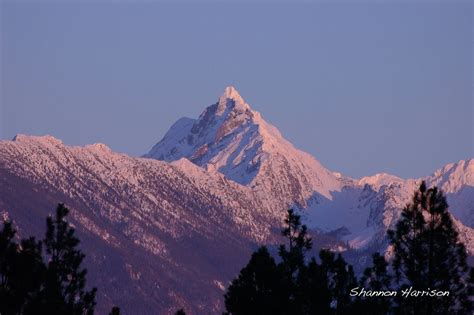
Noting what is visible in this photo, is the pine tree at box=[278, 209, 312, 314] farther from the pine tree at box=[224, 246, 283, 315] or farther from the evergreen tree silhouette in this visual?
the evergreen tree silhouette

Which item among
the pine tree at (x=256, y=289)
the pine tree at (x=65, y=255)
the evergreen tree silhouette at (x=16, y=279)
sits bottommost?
the evergreen tree silhouette at (x=16, y=279)

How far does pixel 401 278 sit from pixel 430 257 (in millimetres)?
Answer: 1945

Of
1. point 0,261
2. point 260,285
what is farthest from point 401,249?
point 0,261

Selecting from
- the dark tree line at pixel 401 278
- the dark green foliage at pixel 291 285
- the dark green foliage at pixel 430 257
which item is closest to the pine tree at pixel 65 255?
the dark green foliage at pixel 291 285

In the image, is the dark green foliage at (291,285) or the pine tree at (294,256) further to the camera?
the pine tree at (294,256)

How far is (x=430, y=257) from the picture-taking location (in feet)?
283

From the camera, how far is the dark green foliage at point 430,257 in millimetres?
85500

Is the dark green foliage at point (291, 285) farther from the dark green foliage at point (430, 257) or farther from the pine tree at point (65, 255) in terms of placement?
the pine tree at point (65, 255)

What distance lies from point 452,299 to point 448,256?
89.1 inches

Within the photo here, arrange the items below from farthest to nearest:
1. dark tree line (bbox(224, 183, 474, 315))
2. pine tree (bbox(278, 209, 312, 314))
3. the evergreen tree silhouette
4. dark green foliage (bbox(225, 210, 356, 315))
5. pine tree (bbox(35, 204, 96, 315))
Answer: pine tree (bbox(35, 204, 96, 315)) < pine tree (bbox(278, 209, 312, 314)) < dark green foliage (bbox(225, 210, 356, 315)) < dark tree line (bbox(224, 183, 474, 315)) < the evergreen tree silhouette

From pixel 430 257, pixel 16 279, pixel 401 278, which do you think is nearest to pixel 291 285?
pixel 401 278

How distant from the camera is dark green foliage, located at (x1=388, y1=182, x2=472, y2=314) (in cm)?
8550

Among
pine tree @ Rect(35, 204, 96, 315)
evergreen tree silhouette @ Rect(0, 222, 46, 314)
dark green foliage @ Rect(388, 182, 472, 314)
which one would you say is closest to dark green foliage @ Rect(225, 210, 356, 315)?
dark green foliage @ Rect(388, 182, 472, 314)

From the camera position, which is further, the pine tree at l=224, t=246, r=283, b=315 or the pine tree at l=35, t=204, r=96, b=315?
the pine tree at l=35, t=204, r=96, b=315
